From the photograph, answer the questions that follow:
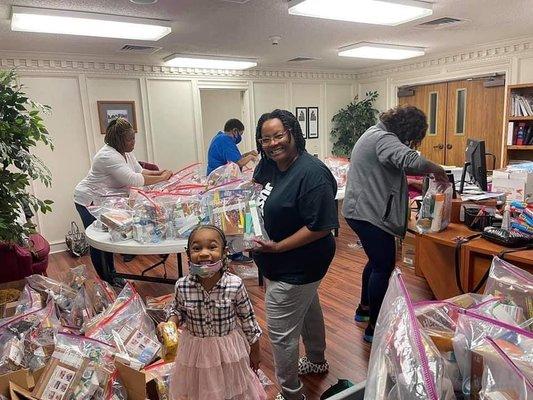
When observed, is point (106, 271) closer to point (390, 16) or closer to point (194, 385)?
point (194, 385)

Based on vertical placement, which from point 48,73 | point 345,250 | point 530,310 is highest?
point 48,73

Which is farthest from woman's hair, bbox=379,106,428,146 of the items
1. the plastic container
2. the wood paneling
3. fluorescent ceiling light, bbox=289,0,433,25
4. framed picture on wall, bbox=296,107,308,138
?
framed picture on wall, bbox=296,107,308,138

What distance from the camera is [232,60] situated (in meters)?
4.84

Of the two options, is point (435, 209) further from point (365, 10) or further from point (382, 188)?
point (365, 10)

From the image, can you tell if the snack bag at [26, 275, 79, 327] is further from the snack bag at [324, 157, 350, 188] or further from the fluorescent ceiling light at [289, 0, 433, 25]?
the snack bag at [324, 157, 350, 188]

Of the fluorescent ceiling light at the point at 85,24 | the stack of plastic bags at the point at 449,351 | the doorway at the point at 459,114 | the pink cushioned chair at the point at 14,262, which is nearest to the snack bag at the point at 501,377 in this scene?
the stack of plastic bags at the point at 449,351

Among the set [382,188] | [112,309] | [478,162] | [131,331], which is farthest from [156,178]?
[478,162]

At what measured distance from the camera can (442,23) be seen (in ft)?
12.0

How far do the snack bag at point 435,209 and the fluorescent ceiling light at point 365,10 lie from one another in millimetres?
1445

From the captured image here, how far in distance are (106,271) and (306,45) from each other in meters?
3.18

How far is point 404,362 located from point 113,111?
4.92 metres

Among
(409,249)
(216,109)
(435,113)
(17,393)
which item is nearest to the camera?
(17,393)

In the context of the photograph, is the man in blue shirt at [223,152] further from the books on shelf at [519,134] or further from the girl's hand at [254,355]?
the books on shelf at [519,134]

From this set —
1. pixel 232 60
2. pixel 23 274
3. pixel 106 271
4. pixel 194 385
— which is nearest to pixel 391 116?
pixel 194 385
